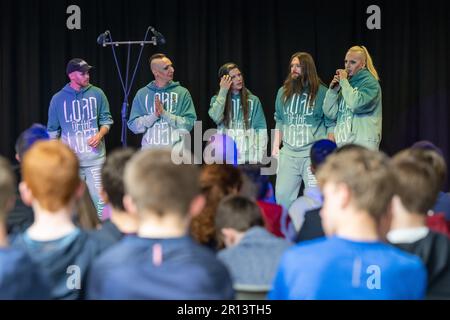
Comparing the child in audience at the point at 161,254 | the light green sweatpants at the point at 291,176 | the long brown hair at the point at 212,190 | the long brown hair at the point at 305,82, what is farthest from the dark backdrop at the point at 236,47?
the child in audience at the point at 161,254

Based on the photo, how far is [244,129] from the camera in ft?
21.2

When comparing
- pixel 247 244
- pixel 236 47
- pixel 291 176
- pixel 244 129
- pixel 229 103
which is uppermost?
pixel 236 47

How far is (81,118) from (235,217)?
151 inches

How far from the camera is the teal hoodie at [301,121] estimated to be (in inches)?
242

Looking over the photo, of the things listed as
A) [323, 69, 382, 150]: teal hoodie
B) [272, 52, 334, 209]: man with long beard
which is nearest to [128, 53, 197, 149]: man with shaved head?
[272, 52, 334, 209]: man with long beard

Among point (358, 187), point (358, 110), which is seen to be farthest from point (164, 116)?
point (358, 187)

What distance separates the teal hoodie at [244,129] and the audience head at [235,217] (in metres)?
3.63

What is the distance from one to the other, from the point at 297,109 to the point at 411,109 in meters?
1.57

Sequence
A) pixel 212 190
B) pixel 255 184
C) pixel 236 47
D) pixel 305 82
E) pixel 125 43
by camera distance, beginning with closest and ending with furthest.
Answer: pixel 212 190, pixel 255 184, pixel 305 82, pixel 125 43, pixel 236 47

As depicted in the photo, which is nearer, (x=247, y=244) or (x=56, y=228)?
(x=56, y=228)

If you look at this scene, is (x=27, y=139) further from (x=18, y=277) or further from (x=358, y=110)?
(x=358, y=110)

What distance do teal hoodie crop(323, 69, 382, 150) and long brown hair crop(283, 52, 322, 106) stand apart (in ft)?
0.40

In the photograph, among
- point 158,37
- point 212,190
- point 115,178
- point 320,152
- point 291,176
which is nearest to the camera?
point 115,178

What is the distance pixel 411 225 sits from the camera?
2.47 meters
